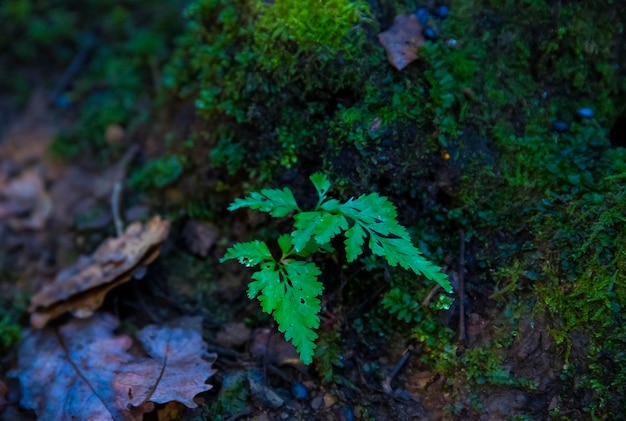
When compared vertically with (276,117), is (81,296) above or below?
below

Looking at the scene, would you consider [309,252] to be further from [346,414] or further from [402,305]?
[346,414]

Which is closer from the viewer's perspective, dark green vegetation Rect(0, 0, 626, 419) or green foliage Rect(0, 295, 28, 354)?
dark green vegetation Rect(0, 0, 626, 419)

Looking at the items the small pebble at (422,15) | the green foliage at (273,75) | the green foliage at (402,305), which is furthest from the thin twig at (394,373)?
the small pebble at (422,15)

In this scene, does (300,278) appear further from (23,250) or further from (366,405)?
(23,250)

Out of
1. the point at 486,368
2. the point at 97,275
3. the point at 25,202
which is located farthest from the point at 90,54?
the point at 486,368

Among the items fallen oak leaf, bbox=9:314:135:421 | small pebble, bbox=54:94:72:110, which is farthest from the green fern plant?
small pebble, bbox=54:94:72:110

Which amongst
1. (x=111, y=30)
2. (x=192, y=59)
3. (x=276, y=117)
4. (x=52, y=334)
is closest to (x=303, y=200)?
(x=276, y=117)

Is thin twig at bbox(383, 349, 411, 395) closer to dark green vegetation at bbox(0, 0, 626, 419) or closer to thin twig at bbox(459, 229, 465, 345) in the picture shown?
dark green vegetation at bbox(0, 0, 626, 419)
